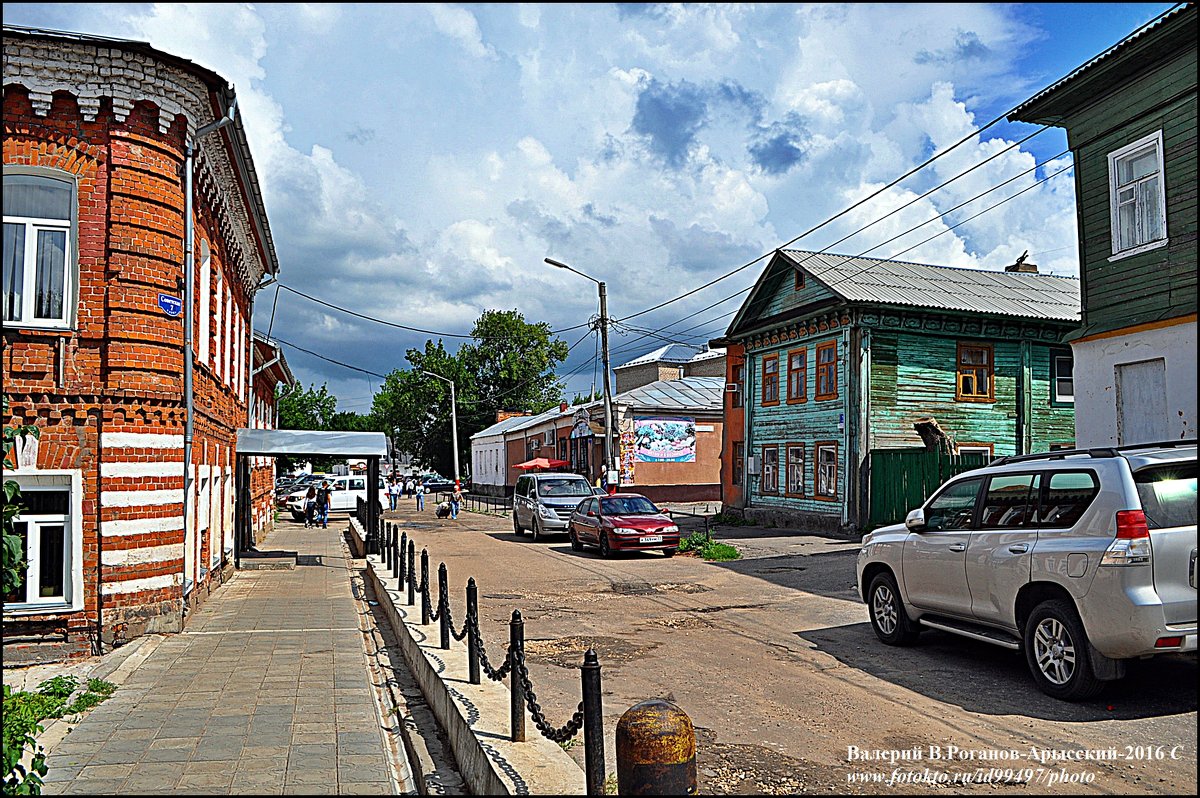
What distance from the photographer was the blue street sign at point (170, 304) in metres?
11.2

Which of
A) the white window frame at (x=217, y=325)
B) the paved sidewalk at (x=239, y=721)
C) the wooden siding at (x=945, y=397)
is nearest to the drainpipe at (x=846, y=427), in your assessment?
the wooden siding at (x=945, y=397)

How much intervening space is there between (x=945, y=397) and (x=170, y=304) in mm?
21827

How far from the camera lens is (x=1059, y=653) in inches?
295

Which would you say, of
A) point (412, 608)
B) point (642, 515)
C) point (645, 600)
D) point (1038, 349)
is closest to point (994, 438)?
point (1038, 349)

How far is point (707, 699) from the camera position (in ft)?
26.3

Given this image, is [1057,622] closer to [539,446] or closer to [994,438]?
[994,438]

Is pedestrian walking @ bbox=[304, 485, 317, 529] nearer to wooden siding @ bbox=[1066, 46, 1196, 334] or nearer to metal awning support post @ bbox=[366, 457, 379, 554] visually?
metal awning support post @ bbox=[366, 457, 379, 554]

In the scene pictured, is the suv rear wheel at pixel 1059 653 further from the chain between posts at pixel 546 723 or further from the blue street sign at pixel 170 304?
the blue street sign at pixel 170 304

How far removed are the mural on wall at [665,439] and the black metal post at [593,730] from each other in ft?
117

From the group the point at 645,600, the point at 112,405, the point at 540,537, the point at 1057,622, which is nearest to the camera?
the point at 1057,622

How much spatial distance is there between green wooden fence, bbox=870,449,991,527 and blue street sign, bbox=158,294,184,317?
17.3 m

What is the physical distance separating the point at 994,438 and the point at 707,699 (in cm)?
2226

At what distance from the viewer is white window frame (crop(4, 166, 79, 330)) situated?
10.8 m

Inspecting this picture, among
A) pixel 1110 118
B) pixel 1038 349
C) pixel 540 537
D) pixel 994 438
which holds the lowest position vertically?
pixel 540 537
